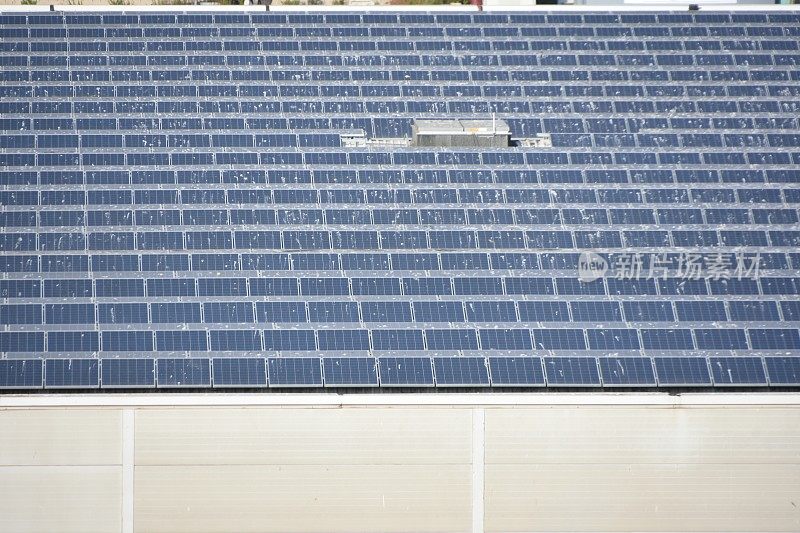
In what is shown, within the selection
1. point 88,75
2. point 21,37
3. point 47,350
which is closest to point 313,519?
point 47,350

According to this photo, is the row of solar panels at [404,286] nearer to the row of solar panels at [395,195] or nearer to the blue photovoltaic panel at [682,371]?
the row of solar panels at [395,195]

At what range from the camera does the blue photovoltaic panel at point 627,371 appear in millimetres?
47094

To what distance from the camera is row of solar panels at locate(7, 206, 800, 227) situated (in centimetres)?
5159

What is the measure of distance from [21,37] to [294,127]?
16.8 m

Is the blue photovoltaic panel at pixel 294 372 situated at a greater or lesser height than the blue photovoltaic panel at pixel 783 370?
greater

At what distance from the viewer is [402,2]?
8350 cm

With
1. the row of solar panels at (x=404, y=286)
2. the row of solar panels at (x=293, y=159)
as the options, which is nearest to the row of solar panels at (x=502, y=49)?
the row of solar panels at (x=293, y=159)

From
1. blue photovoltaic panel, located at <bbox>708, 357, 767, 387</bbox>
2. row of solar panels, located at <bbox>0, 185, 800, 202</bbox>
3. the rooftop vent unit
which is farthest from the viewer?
the rooftop vent unit

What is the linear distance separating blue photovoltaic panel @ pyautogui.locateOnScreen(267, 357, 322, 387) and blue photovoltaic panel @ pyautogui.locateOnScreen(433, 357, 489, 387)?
508cm

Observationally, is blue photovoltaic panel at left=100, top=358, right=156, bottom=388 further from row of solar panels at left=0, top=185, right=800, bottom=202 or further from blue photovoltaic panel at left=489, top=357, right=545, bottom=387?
blue photovoltaic panel at left=489, top=357, right=545, bottom=387

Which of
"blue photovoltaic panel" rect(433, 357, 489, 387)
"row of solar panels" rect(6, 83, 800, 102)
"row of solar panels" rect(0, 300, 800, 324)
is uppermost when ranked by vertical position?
"row of solar panels" rect(6, 83, 800, 102)

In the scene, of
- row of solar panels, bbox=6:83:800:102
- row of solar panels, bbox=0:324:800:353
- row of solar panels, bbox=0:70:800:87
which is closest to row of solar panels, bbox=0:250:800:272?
row of solar panels, bbox=0:324:800:353

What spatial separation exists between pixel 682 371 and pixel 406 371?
11912 millimetres

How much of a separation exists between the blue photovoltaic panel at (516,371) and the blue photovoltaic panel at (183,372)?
12.1 m
